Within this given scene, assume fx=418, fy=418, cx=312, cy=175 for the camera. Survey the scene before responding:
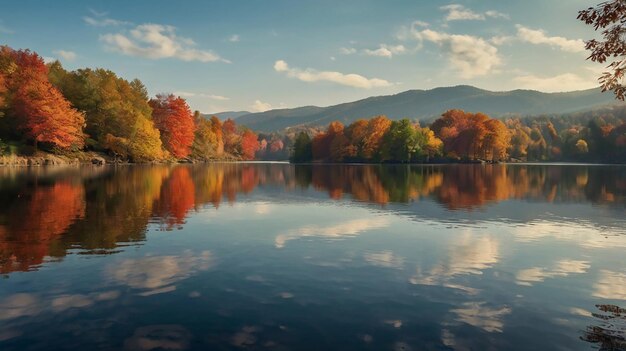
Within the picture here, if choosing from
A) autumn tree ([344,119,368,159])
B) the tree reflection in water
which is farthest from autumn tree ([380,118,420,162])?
the tree reflection in water

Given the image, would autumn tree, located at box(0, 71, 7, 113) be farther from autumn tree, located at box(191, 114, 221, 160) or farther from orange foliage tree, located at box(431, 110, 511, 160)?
orange foliage tree, located at box(431, 110, 511, 160)

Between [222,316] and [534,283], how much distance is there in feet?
31.5

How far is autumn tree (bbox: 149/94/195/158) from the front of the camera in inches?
5458

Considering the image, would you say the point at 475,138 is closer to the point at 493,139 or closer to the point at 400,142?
the point at 493,139

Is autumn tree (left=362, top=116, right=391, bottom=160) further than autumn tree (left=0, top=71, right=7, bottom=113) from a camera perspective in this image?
Yes

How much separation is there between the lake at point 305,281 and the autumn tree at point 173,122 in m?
117

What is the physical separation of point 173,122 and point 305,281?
135 m

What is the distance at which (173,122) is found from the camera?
138m

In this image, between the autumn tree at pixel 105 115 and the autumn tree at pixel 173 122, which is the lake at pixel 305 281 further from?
the autumn tree at pixel 173 122

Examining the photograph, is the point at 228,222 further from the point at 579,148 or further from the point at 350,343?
the point at 579,148

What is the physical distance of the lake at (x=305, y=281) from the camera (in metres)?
9.03

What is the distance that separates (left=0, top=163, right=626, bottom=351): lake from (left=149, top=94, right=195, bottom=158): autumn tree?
117 meters

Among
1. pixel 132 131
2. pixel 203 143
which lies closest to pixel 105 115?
pixel 132 131

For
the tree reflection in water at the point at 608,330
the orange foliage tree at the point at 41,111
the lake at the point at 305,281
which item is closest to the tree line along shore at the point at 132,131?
the orange foliage tree at the point at 41,111
